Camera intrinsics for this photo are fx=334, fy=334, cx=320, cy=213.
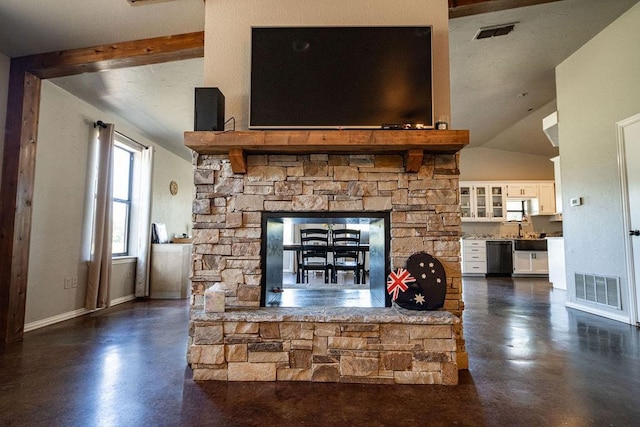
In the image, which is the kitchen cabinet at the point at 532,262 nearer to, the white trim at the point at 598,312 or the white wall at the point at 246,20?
the white trim at the point at 598,312

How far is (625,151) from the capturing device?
3219 millimetres

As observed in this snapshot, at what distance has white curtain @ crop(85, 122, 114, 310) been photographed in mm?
3670

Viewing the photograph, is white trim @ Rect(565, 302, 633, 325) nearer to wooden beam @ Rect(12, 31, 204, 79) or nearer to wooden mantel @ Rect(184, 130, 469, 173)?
wooden mantel @ Rect(184, 130, 469, 173)

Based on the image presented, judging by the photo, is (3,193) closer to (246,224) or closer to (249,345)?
(246,224)

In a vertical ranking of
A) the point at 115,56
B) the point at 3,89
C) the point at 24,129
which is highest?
the point at 115,56

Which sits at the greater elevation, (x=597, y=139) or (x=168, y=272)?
(x=597, y=139)

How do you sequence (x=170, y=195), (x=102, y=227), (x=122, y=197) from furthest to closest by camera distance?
(x=170, y=195), (x=122, y=197), (x=102, y=227)

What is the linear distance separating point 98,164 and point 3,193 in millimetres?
1243

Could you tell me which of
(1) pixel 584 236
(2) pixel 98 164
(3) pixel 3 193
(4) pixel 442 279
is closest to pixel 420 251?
(4) pixel 442 279

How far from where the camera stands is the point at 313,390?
1772 millimetres

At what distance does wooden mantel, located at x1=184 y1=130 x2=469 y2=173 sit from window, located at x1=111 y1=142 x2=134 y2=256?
303cm

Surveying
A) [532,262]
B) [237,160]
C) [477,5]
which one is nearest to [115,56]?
[237,160]

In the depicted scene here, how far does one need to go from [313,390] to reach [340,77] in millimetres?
1872

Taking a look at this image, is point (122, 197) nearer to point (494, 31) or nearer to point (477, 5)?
point (477, 5)
